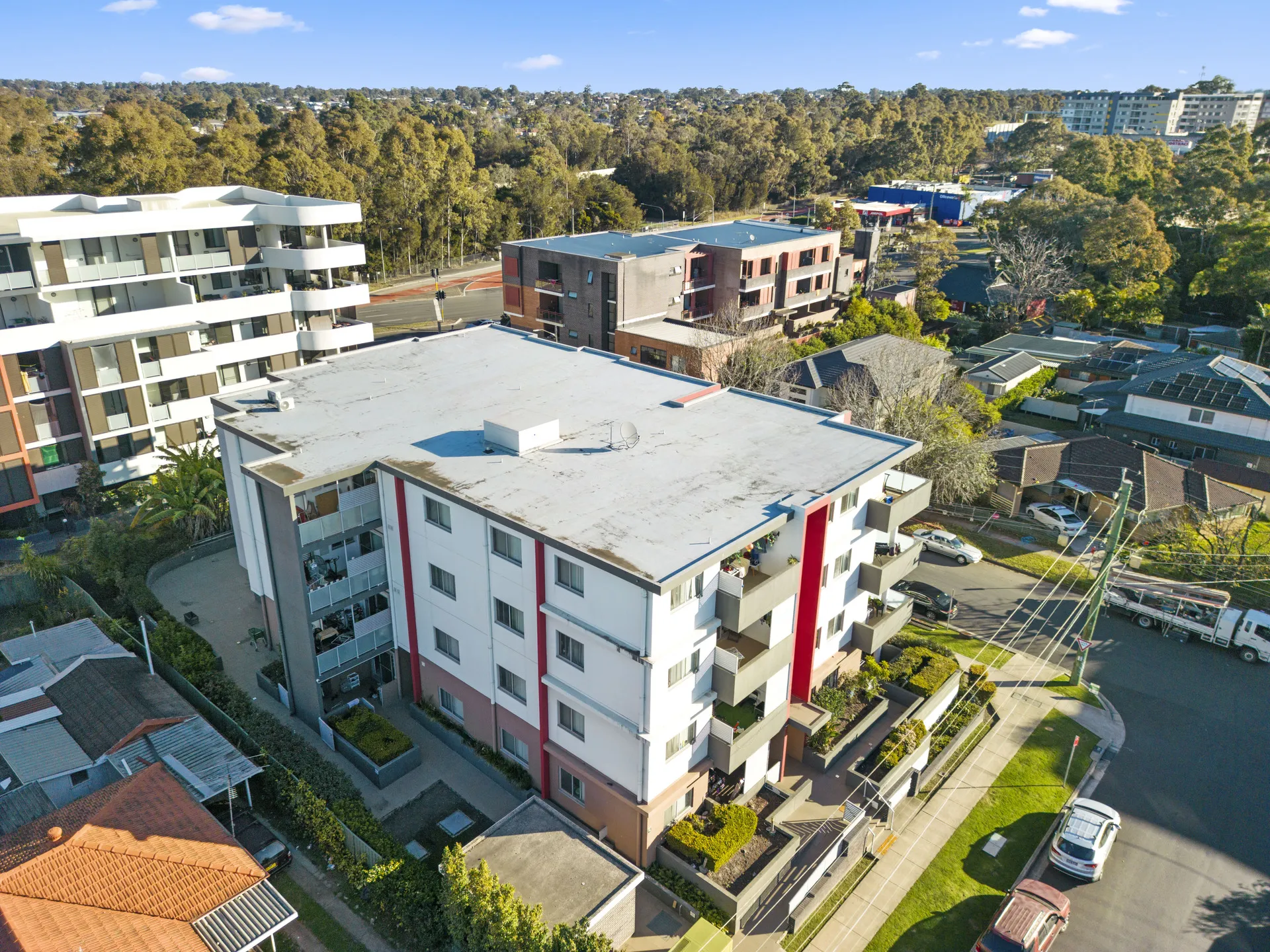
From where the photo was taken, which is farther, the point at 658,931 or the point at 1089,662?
the point at 1089,662

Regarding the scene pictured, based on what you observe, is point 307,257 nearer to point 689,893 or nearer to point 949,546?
point 949,546

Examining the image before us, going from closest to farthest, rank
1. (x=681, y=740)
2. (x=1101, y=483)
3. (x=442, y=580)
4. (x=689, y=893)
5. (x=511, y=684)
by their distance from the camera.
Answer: (x=689, y=893)
(x=681, y=740)
(x=511, y=684)
(x=442, y=580)
(x=1101, y=483)

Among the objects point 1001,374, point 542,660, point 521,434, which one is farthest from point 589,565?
point 1001,374

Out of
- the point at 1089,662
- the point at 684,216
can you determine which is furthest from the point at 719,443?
the point at 684,216

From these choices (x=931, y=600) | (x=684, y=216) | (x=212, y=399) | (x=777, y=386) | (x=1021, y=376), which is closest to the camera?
(x=212, y=399)

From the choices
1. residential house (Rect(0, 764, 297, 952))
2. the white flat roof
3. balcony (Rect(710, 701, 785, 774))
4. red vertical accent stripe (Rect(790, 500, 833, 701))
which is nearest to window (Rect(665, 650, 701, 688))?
balcony (Rect(710, 701, 785, 774))

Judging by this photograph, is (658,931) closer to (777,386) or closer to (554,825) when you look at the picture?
(554,825)

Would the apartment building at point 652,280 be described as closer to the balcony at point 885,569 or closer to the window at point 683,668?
the balcony at point 885,569
